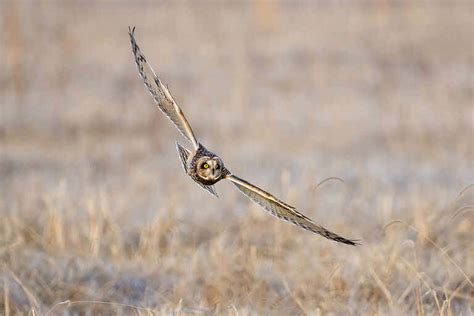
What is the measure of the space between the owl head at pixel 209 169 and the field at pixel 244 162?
1.19m

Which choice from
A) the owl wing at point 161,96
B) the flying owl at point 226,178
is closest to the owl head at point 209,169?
the flying owl at point 226,178

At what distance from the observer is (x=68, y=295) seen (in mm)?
4309

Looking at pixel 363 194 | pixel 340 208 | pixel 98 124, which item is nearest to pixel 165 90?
pixel 340 208

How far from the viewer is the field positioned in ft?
14.4

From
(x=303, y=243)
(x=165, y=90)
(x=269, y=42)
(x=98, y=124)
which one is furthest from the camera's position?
(x=269, y=42)

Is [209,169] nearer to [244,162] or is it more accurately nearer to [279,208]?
[279,208]

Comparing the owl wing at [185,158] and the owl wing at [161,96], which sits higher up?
the owl wing at [161,96]

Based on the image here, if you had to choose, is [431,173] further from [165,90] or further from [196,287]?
[165,90]

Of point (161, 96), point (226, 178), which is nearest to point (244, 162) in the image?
point (161, 96)

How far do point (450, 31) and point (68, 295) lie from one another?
47.3ft

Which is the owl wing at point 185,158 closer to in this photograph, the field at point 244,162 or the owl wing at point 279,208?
the owl wing at point 279,208

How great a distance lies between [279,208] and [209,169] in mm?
222

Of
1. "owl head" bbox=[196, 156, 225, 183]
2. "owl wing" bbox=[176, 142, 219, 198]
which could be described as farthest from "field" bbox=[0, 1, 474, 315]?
"owl head" bbox=[196, 156, 225, 183]

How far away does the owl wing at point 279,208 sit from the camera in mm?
2479
